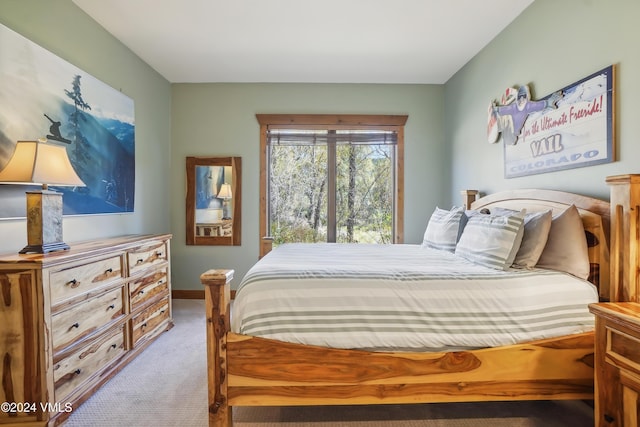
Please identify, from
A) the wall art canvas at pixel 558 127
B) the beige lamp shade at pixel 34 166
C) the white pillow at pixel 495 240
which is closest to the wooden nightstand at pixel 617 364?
the white pillow at pixel 495 240

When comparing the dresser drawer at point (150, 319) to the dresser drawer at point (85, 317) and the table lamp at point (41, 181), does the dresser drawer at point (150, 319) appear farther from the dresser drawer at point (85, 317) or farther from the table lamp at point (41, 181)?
the table lamp at point (41, 181)

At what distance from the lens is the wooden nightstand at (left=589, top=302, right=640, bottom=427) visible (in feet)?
4.10

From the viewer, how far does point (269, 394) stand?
4.95ft

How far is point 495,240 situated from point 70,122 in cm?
293

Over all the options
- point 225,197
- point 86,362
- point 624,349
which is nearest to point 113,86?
point 225,197

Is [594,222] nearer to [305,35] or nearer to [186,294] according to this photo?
[305,35]

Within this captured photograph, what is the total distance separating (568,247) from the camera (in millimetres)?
1738

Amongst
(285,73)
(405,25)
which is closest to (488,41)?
(405,25)

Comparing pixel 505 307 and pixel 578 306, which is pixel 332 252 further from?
pixel 578 306

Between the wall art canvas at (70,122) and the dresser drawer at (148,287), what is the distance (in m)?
0.66

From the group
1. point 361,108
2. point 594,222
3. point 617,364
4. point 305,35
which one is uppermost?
point 305,35

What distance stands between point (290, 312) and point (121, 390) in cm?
136

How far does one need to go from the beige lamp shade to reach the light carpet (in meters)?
1.29

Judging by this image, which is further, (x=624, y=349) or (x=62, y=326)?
(x=62, y=326)
